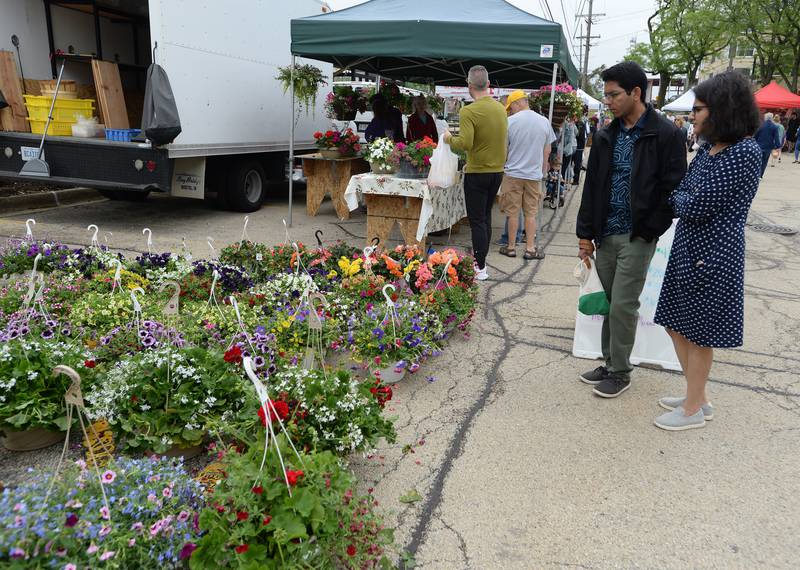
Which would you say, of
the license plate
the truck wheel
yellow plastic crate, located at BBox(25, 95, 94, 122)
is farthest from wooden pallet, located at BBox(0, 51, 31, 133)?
the truck wheel

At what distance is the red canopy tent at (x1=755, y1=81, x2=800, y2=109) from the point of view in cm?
2892

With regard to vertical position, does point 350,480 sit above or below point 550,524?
above

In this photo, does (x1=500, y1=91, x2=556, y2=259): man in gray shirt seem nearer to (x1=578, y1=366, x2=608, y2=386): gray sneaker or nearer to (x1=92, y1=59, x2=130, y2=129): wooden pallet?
(x1=578, y1=366, x2=608, y2=386): gray sneaker

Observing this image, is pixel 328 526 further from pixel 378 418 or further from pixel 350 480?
pixel 378 418

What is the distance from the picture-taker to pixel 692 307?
304 cm

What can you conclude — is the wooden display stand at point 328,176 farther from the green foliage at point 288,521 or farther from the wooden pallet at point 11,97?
the green foliage at point 288,521

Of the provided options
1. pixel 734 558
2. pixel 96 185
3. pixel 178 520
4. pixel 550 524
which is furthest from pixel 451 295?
pixel 96 185

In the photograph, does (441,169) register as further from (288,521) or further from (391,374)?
(288,521)

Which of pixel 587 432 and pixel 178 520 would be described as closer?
pixel 178 520

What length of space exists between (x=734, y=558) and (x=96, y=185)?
293 inches

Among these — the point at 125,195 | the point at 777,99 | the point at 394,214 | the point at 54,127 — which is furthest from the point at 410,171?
the point at 777,99

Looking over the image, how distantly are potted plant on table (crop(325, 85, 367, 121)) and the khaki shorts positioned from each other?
408cm

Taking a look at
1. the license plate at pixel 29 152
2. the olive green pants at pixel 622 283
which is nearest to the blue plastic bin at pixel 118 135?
the license plate at pixel 29 152

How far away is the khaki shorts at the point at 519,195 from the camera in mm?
6875
